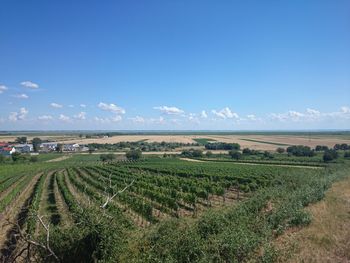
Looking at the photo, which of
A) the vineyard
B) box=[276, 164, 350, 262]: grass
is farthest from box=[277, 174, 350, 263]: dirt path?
the vineyard

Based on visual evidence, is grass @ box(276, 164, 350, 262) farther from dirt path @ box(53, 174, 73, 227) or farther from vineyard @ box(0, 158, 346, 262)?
dirt path @ box(53, 174, 73, 227)

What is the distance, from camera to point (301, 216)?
12953 millimetres

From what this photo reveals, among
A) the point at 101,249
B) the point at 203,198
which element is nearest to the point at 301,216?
the point at 101,249

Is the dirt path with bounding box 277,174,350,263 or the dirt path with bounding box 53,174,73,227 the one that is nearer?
the dirt path with bounding box 277,174,350,263

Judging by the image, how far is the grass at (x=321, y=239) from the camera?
29.6 feet

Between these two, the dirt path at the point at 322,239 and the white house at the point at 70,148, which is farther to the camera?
the white house at the point at 70,148

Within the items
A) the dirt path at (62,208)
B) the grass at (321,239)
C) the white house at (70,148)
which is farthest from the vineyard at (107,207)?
the white house at (70,148)

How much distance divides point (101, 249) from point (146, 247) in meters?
1.74

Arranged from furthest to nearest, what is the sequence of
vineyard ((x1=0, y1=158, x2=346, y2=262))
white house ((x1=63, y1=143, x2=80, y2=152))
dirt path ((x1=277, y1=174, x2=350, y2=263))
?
white house ((x1=63, y1=143, x2=80, y2=152)) < vineyard ((x1=0, y1=158, x2=346, y2=262)) < dirt path ((x1=277, y1=174, x2=350, y2=263))

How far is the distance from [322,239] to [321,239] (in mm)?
35

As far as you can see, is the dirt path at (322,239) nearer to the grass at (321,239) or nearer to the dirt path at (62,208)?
the grass at (321,239)

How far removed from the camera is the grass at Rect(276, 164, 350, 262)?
903 cm

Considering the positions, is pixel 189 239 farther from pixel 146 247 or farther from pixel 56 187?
pixel 56 187

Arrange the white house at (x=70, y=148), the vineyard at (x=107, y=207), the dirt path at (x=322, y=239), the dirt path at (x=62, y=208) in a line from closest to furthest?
1. the dirt path at (x=322, y=239)
2. the vineyard at (x=107, y=207)
3. the dirt path at (x=62, y=208)
4. the white house at (x=70, y=148)
